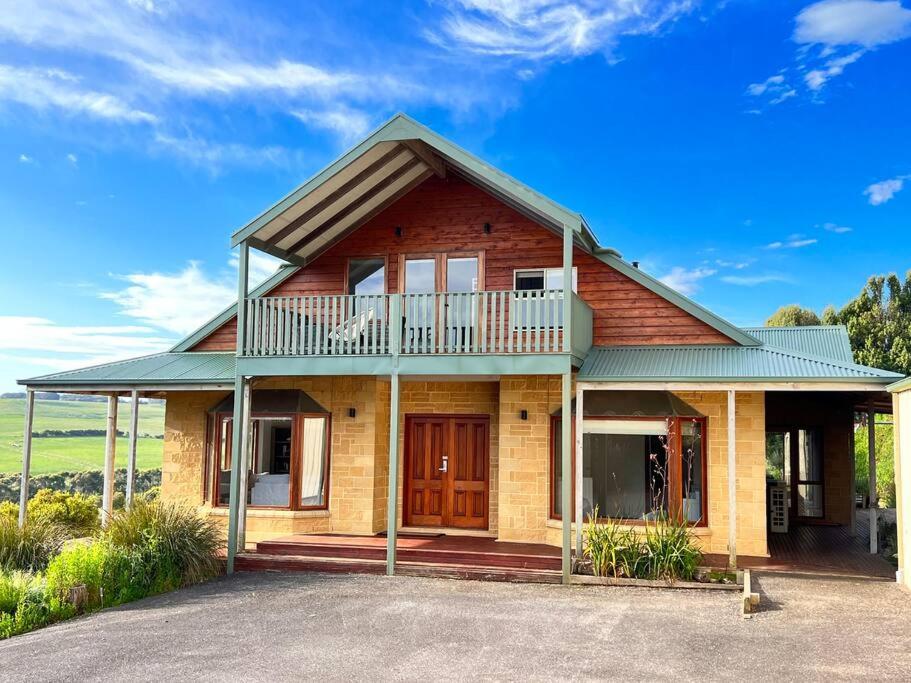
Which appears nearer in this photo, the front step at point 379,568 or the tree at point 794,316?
the front step at point 379,568

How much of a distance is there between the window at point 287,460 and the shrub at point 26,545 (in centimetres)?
334

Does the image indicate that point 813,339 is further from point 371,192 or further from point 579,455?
point 371,192

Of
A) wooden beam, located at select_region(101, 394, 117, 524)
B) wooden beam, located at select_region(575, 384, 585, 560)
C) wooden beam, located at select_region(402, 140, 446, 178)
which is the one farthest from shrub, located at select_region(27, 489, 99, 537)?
wooden beam, located at select_region(575, 384, 585, 560)

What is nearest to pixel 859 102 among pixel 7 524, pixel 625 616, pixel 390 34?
pixel 390 34

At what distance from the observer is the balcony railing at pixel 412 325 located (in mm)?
12633

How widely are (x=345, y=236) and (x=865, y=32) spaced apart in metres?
27.8

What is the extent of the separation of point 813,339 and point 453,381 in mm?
8262

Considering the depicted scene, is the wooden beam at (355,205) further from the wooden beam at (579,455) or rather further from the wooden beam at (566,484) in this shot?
the wooden beam at (579,455)

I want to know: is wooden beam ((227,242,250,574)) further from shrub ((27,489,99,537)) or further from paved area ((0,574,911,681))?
shrub ((27,489,99,537))

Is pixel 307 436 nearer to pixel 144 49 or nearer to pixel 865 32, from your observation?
pixel 144 49

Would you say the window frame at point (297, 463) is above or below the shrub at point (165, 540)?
above

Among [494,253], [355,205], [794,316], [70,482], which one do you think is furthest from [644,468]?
[794,316]

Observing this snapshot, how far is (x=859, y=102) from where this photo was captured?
39.9 meters

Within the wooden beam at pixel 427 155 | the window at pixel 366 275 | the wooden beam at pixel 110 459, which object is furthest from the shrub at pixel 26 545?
the wooden beam at pixel 427 155
